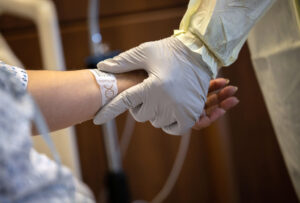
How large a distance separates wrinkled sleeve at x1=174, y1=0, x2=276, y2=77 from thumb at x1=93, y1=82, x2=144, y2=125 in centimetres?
17

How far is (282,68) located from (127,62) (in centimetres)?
39

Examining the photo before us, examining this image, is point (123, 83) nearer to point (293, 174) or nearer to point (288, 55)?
point (288, 55)

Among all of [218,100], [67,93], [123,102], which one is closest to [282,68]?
[218,100]

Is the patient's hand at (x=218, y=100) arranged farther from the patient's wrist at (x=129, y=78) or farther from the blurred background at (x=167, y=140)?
the blurred background at (x=167, y=140)

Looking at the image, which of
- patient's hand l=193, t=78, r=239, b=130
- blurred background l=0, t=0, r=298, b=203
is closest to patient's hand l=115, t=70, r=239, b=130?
patient's hand l=193, t=78, r=239, b=130

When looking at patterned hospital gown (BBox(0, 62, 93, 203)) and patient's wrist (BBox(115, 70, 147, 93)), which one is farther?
patient's wrist (BBox(115, 70, 147, 93))

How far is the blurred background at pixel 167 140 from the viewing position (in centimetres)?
123

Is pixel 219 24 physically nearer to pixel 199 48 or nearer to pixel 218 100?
pixel 199 48

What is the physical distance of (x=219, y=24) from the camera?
1.82ft

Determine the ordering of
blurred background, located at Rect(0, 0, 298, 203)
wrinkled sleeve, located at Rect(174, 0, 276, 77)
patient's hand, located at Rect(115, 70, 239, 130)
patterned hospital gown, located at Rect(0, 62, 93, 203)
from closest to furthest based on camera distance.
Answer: patterned hospital gown, located at Rect(0, 62, 93, 203) < wrinkled sleeve, located at Rect(174, 0, 276, 77) < patient's hand, located at Rect(115, 70, 239, 130) < blurred background, located at Rect(0, 0, 298, 203)

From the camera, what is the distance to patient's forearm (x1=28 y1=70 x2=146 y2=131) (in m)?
0.57

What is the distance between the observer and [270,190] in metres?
1.25

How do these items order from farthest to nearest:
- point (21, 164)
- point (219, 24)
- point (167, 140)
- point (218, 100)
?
point (167, 140)
point (218, 100)
point (219, 24)
point (21, 164)

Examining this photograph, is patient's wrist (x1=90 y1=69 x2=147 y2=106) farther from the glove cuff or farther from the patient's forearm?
the glove cuff
